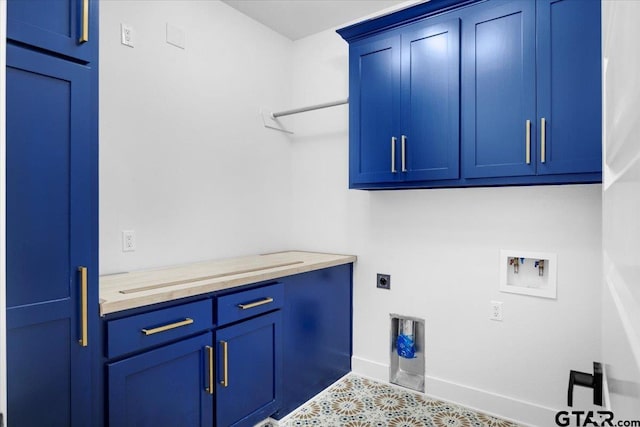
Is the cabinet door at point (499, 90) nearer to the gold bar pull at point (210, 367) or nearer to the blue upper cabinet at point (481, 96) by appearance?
the blue upper cabinet at point (481, 96)

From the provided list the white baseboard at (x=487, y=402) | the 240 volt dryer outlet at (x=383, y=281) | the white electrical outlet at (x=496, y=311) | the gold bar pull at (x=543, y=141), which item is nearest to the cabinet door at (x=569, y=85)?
the gold bar pull at (x=543, y=141)

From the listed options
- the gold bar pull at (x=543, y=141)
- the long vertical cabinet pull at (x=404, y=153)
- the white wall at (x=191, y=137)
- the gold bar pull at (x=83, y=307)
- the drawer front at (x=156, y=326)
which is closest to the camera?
the gold bar pull at (x=83, y=307)

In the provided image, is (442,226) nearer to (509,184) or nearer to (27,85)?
(509,184)

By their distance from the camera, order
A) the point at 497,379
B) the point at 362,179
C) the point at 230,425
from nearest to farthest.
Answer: the point at 230,425
the point at 497,379
the point at 362,179

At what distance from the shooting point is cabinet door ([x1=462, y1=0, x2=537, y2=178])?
6.21ft

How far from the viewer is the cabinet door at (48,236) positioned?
1.17 meters

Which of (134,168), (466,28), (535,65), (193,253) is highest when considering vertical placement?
(466,28)

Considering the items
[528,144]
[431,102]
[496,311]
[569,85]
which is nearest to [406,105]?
[431,102]

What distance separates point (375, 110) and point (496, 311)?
1.50 metres

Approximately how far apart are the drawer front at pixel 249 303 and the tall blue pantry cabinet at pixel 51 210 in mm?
593

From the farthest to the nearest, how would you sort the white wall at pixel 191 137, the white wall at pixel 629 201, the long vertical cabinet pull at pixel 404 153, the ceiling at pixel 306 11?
the ceiling at pixel 306 11 < the long vertical cabinet pull at pixel 404 153 < the white wall at pixel 191 137 < the white wall at pixel 629 201

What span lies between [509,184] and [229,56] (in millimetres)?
2089

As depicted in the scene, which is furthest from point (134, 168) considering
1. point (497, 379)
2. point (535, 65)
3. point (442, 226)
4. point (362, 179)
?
point (497, 379)

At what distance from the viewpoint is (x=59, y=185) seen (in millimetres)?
1271
